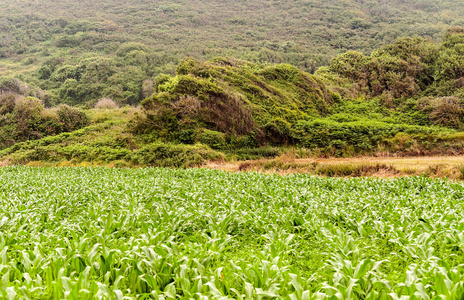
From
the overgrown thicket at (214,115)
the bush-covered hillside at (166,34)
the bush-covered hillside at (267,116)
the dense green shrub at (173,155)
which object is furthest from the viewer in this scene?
the bush-covered hillside at (166,34)

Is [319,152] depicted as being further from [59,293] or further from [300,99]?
[59,293]

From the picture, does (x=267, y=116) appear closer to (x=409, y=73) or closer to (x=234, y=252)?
(x=234, y=252)

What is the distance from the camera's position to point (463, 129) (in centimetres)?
2250

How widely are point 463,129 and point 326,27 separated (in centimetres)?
5401

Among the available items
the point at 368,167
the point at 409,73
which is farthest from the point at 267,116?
the point at 409,73

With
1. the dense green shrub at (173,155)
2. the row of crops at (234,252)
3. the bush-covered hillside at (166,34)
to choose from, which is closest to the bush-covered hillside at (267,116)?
the dense green shrub at (173,155)

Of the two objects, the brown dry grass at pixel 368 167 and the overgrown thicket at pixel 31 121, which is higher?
the brown dry grass at pixel 368 167

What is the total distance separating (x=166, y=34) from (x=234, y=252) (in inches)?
3202

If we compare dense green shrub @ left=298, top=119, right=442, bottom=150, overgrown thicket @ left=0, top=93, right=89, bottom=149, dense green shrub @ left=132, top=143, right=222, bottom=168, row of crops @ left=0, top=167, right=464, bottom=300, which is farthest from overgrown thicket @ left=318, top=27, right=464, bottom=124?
overgrown thicket @ left=0, top=93, right=89, bottom=149

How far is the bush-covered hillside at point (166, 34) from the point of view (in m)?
53.1

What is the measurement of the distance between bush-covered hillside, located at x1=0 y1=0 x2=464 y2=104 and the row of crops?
46.0m

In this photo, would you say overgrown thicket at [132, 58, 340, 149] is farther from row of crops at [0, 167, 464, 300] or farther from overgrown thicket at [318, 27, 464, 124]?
row of crops at [0, 167, 464, 300]

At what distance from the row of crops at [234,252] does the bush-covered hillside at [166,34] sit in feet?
151

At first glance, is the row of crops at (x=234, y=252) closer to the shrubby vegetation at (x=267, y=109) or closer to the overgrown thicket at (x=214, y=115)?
the shrubby vegetation at (x=267, y=109)
